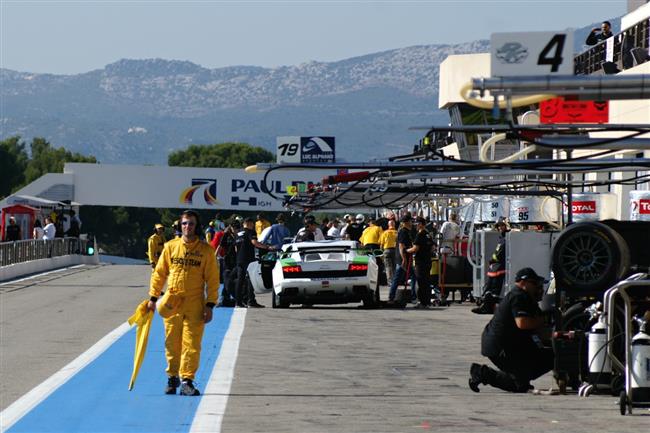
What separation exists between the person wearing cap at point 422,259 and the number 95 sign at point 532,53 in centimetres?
1821

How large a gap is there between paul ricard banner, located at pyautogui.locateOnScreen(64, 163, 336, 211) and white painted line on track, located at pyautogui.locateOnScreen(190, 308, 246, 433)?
60334mm

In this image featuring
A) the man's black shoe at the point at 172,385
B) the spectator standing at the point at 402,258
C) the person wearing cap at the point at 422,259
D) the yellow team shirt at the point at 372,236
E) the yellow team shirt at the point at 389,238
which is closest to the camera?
the man's black shoe at the point at 172,385

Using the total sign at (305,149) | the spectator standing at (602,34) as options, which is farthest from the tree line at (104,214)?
the spectator standing at (602,34)

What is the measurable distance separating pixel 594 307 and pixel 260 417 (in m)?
3.82

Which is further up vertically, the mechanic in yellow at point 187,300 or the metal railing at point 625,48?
the metal railing at point 625,48

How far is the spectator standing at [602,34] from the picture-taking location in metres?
37.6

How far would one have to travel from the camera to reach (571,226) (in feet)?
50.5

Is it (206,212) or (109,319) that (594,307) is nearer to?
(109,319)

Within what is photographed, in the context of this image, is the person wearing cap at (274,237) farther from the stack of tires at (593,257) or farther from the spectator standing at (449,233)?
the stack of tires at (593,257)

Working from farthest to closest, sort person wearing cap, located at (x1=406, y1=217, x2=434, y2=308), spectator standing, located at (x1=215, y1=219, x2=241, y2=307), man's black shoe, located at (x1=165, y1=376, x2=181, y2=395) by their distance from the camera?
spectator standing, located at (x1=215, y1=219, x2=241, y2=307) → person wearing cap, located at (x1=406, y1=217, x2=434, y2=308) → man's black shoe, located at (x1=165, y1=376, x2=181, y2=395)

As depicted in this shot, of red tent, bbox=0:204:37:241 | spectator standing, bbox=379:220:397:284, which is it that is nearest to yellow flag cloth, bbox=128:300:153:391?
spectator standing, bbox=379:220:397:284

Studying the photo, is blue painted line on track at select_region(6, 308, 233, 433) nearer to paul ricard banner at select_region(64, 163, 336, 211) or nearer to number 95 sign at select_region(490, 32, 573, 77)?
number 95 sign at select_region(490, 32, 573, 77)

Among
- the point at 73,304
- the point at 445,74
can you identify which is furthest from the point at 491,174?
the point at 445,74

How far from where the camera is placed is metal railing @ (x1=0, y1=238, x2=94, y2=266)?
41531mm
